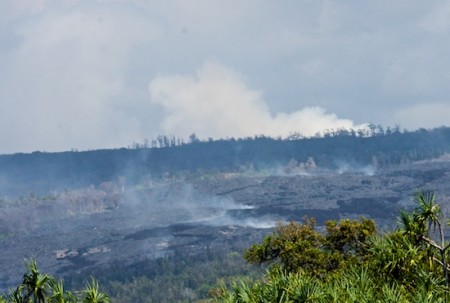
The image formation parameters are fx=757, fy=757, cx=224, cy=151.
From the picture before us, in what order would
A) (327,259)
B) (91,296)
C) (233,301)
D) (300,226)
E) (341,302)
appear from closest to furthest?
(341,302)
(233,301)
(91,296)
(327,259)
(300,226)

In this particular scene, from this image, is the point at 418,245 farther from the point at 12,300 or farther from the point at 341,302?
the point at 12,300

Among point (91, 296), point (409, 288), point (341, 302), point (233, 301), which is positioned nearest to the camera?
point (341, 302)

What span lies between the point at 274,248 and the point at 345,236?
5432 mm

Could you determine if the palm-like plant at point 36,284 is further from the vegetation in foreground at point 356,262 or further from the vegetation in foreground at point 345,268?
the vegetation in foreground at point 356,262

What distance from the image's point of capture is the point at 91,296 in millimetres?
46875

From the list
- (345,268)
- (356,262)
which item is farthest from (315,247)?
(345,268)

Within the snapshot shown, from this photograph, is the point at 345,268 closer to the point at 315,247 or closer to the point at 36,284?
the point at 315,247

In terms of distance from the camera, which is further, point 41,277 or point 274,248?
point 274,248

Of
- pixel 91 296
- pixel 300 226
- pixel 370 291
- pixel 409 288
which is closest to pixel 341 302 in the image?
pixel 370 291

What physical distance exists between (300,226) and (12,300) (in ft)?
77.2

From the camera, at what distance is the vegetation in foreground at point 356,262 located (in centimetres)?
3662

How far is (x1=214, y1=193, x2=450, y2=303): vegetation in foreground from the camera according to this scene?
36.6 m

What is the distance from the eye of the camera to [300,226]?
5931 centimetres

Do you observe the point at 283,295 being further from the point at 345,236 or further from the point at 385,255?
the point at 345,236
